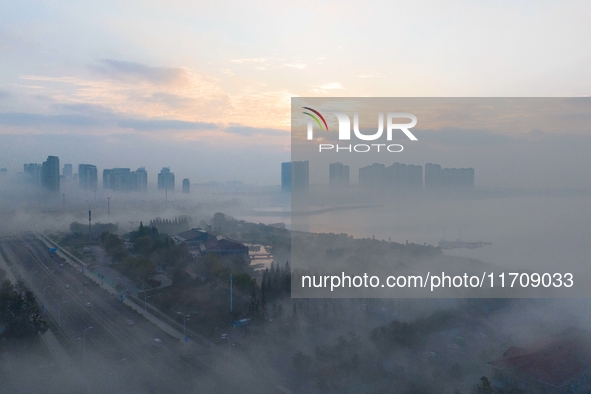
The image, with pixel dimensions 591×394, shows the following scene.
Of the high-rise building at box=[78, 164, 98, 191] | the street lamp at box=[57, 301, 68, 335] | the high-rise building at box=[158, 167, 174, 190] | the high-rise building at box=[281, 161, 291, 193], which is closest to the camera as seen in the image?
the street lamp at box=[57, 301, 68, 335]

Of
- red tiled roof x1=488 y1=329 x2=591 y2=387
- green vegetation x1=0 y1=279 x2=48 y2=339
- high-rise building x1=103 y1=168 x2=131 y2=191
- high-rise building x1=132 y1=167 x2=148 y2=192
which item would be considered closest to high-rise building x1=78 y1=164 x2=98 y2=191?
high-rise building x1=103 y1=168 x2=131 y2=191

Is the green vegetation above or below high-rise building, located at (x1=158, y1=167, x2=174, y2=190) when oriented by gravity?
below

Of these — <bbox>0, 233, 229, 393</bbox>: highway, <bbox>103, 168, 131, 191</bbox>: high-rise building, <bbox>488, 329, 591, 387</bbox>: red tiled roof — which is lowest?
<bbox>0, 233, 229, 393</bbox>: highway

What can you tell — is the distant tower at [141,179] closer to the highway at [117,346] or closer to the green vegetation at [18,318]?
the highway at [117,346]

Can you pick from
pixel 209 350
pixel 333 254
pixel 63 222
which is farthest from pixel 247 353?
pixel 63 222

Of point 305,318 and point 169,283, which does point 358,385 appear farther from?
point 169,283

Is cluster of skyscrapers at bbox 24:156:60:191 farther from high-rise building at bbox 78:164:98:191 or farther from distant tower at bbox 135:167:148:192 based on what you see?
distant tower at bbox 135:167:148:192

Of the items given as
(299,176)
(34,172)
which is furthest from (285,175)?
(34,172)
